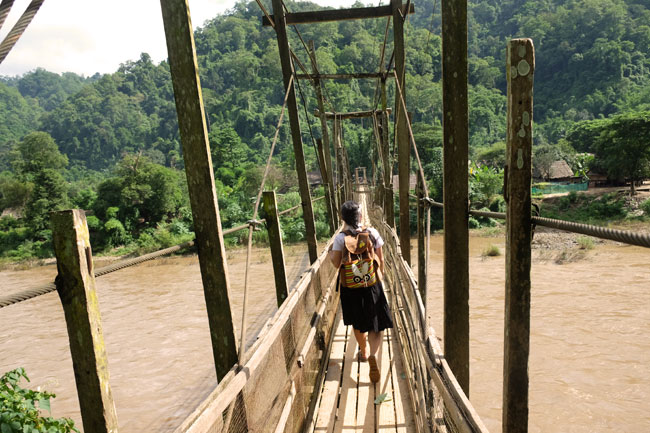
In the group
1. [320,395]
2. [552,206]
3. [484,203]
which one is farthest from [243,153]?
[320,395]

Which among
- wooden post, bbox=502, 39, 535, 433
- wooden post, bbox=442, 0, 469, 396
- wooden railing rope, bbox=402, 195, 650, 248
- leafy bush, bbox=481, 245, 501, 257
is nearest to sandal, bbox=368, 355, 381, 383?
wooden post, bbox=442, 0, 469, 396

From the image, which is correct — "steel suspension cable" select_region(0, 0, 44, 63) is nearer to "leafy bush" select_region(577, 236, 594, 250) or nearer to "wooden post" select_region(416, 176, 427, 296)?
"wooden post" select_region(416, 176, 427, 296)

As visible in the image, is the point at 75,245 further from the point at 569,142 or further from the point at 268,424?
the point at 569,142

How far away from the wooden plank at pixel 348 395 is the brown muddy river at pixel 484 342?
4.53 m

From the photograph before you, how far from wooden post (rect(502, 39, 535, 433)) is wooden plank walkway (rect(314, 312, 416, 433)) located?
1.11 m

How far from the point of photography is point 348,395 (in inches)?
101

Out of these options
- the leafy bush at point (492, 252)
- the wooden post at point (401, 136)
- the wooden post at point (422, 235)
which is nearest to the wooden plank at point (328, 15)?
the wooden post at point (401, 136)

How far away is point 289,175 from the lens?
29906mm

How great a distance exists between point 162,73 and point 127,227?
211 ft

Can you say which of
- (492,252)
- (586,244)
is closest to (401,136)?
(492,252)

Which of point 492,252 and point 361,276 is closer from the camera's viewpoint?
point 361,276

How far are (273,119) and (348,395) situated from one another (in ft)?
165

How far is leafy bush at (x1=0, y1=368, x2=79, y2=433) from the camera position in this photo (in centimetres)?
152

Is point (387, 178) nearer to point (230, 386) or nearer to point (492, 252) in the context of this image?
point (230, 386)
